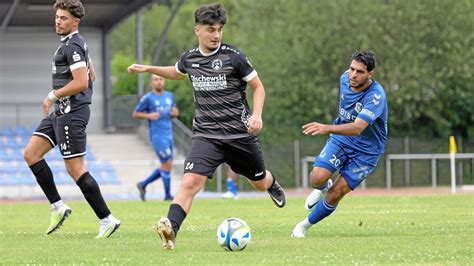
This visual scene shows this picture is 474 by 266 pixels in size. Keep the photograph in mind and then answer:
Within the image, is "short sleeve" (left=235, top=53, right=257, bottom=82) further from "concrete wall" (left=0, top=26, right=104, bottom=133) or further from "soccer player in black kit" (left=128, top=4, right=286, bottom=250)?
"concrete wall" (left=0, top=26, right=104, bottom=133)

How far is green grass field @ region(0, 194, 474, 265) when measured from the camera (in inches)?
360

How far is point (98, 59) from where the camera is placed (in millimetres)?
37938

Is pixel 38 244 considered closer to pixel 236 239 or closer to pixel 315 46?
pixel 236 239

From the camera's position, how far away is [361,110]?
11.3 m

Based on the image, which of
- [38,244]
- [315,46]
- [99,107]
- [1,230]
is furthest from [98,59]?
[38,244]

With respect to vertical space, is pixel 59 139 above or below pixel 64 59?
below

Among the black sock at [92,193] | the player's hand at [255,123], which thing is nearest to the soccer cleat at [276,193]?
the player's hand at [255,123]

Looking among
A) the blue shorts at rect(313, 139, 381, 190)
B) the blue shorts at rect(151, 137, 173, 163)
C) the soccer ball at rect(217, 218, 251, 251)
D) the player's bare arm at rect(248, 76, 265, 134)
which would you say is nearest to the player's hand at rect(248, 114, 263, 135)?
the player's bare arm at rect(248, 76, 265, 134)

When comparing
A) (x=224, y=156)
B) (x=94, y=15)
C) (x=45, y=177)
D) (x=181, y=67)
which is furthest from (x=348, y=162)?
(x=94, y=15)

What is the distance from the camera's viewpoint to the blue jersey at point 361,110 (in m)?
11.3

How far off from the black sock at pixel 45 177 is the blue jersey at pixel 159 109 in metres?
8.85

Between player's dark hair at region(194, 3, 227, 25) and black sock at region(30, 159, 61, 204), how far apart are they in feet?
8.95

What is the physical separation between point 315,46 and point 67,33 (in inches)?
1136

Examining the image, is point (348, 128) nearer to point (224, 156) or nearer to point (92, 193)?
point (224, 156)
